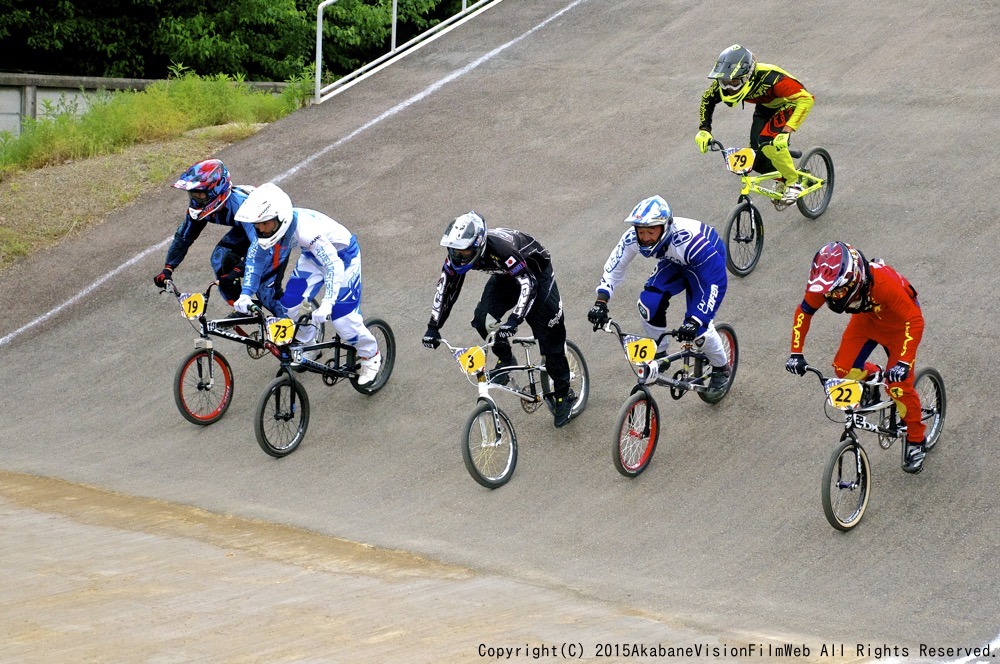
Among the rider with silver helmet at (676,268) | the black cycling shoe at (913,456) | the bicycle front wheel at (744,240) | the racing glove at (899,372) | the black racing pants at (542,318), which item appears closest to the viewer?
the racing glove at (899,372)

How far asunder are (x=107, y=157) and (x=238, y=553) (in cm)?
1125

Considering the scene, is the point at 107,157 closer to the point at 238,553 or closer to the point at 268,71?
the point at 268,71

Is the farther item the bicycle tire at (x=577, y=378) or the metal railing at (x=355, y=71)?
the metal railing at (x=355, y=71)

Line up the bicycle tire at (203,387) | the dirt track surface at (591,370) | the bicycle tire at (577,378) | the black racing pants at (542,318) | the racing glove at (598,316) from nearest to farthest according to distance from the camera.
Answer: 1. the dirt track surface at (591,370)
2. the racing glove at (598,316)
3. the black racing pants at (542,318)
4. the bicycle tire at (577,378)
5. the bicycle tire at (203,387)

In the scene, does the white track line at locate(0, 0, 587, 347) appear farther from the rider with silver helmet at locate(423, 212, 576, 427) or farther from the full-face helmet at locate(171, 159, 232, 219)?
the rider with silver helmet at locate(423, 212, 576, 427)

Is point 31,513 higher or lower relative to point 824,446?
lower

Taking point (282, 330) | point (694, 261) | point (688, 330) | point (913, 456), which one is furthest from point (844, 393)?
point (282, 330)

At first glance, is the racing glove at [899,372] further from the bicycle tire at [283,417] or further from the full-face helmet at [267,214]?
the full-face helmet at [267,214]

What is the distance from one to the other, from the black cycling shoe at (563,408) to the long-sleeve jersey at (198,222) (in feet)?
12.5

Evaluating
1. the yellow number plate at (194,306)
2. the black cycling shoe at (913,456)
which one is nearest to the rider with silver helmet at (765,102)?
the black cycling shoe at (913,456)

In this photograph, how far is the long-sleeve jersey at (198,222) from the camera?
1127 cm

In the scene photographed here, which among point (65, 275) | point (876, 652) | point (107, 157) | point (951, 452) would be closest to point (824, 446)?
point (951, 452)

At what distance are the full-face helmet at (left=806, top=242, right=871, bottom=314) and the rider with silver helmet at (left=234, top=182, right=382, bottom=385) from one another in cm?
432

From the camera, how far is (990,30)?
1800cm
